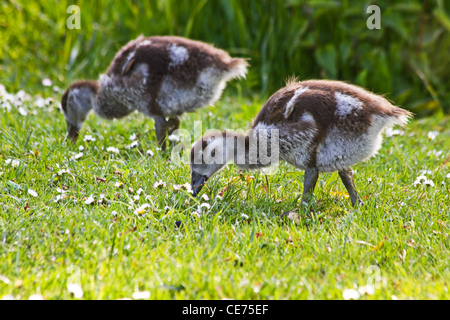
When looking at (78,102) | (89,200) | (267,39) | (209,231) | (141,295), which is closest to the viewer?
(141,295)

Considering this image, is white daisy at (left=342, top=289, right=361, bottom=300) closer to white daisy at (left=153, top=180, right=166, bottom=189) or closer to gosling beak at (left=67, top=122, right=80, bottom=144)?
white daisy at (left=153, top=180, right=166, bottom=189)

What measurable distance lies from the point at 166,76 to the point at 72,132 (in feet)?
4.13

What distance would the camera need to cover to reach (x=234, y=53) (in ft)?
30.5

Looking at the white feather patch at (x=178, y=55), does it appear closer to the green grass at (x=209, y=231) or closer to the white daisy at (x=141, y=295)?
the green grass at (x=209, y=231)

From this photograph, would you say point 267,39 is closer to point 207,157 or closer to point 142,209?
point 207,157

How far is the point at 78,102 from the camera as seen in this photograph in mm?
6887

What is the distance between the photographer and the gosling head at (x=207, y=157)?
509 cm

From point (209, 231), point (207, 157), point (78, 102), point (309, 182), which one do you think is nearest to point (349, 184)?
point (309, 182)

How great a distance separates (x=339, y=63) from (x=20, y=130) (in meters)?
4.79

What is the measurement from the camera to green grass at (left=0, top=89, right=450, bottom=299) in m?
3.63

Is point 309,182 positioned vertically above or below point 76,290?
above

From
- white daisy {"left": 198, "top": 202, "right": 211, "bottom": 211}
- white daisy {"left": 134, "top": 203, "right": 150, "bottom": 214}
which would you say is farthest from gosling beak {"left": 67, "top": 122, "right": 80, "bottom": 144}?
white daisy {"left": 198, "top": 202, "right": 211, "bottom": 211}

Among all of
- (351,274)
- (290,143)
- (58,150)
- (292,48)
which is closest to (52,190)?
(58,150)
